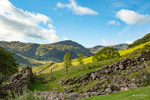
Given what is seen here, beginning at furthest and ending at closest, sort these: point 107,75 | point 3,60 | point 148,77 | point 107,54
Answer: point 107,54, point 3,60, point 107,75, point 148,77

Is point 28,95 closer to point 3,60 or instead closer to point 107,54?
point 3,60

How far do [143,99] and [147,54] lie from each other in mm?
31918

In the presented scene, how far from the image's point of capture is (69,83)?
38750 millimetres

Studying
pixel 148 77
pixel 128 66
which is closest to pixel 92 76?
pixel 128 66

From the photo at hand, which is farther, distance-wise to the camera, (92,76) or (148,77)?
(92,76)

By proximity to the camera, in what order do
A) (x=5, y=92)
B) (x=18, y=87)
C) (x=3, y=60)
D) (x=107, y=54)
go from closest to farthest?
1. (x=5, y=92)
2. (x=18, y=87)
3. (x=3, y=60)
4. (x=107, y=54)

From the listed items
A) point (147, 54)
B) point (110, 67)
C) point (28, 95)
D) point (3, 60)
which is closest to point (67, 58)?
point (110, 67)

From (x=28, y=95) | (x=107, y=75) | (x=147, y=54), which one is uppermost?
(x=147, y=54)

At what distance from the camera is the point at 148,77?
76.3 ft

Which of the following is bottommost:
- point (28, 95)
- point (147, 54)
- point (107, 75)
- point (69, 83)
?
point (69, 83)

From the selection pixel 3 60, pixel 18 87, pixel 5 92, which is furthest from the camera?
pixel 3 60

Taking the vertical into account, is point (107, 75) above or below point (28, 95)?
below

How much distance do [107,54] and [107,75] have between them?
41579 millimetres

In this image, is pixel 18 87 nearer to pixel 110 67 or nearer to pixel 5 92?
pixel 5 92
